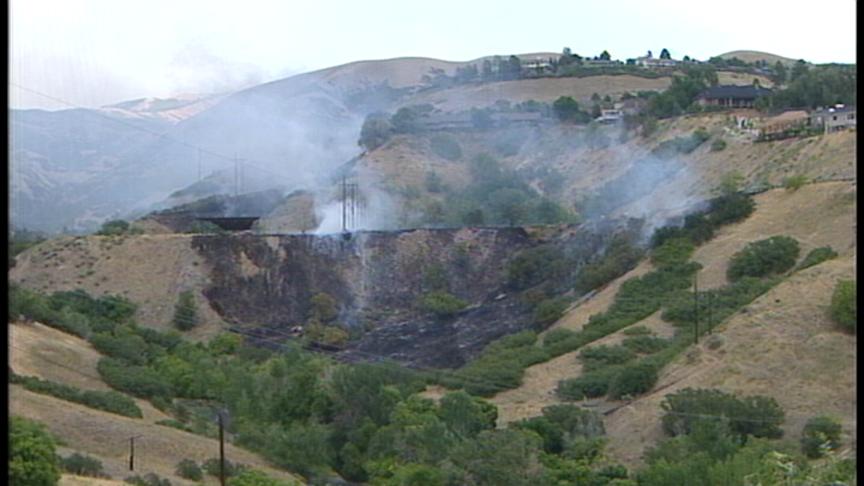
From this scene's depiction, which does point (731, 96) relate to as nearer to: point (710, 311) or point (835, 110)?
point (835, 110)

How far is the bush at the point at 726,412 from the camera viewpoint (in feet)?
46.4

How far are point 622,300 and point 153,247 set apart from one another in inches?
455

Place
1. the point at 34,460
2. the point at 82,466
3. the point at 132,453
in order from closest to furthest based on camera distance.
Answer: the point at 34,460
the point at 82,466
the point at 132,453

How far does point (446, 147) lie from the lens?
142 feet

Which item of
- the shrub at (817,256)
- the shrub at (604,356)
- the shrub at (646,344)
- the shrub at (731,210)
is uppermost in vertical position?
the shrub at (731,210)

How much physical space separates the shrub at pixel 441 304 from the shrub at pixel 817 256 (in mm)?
8344

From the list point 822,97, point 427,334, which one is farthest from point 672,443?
point 822,97

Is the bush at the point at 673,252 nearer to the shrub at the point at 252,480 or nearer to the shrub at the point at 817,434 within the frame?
the shrub at the point at 817,434

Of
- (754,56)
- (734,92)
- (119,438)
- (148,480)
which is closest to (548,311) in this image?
(119,438)

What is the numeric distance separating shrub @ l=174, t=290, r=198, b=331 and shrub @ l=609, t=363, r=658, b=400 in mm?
11428

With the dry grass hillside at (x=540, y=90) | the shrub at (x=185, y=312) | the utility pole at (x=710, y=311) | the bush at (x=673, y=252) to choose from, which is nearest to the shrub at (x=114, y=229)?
the shrub at (x=185, y=312)

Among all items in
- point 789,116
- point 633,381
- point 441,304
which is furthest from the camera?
point 789,116

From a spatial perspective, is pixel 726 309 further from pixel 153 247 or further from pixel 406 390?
pixel 153 247

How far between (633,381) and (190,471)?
6822 mm
